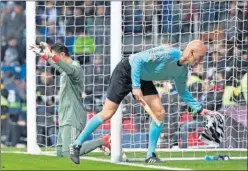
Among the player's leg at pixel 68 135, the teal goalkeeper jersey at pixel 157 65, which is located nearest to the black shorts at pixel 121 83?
the teal goalkeeper jersey at pixel 157 65

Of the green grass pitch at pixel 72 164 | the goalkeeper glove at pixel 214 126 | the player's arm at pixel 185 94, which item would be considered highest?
the player's arm at pixel 185 94

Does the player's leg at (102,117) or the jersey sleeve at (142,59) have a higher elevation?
the jersey sleeve at (142,59)

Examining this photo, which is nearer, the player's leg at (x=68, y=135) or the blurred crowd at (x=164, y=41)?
the player's leg at (x=68, y=135)

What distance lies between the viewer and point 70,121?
42.1 ft

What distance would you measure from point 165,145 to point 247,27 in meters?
2.28

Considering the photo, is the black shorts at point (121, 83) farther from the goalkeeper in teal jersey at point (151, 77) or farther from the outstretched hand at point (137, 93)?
the outstretched hand at point (137, 93)

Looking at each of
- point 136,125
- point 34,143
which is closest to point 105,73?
point 136,125

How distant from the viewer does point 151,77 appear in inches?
432

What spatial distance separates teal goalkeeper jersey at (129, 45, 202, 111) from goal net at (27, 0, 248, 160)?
3.14 meters

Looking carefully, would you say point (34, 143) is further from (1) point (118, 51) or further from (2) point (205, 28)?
(2) point (205, 28)

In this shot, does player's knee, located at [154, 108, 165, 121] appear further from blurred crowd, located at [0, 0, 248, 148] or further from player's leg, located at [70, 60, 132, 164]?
blurred crowd, located at [0, 0, 248, 148]

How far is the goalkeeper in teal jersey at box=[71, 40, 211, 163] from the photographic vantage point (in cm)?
1061

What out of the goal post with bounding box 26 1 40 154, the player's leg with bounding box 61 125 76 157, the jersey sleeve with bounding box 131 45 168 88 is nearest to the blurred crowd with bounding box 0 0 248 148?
the goal post with bounding box 26 1 40 154

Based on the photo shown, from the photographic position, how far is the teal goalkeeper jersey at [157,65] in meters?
10.6
